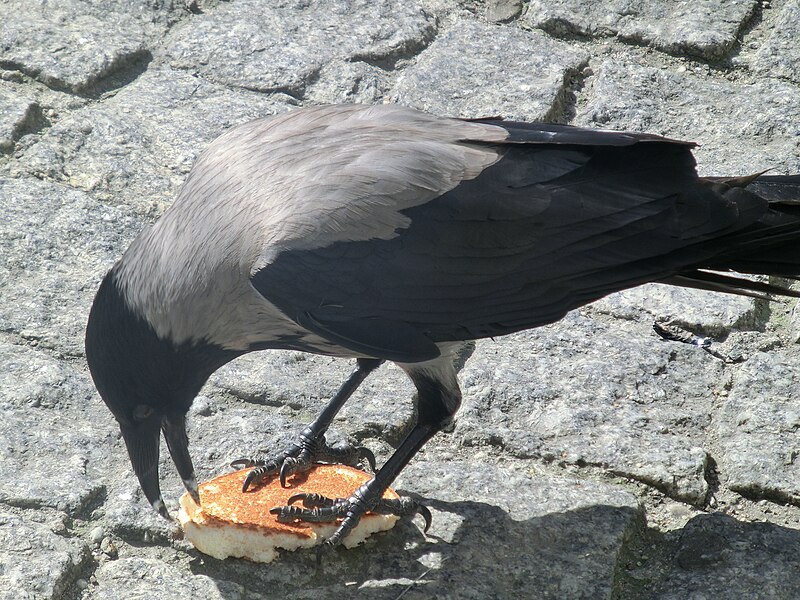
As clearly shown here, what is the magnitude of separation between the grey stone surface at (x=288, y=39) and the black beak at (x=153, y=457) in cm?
223

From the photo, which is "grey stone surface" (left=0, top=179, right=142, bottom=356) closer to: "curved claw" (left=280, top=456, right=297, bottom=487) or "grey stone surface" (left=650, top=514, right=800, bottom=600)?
"curved claw" (left=280, top=456, right=297, bottom=487)

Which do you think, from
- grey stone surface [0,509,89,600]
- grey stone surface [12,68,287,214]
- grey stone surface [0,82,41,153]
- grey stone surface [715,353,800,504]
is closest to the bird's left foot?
grey stone surface [0,509,89,600]

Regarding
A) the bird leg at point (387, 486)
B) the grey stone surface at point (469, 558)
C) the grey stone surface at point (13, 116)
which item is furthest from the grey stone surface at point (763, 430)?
the grey stone surface at point (13, 116)

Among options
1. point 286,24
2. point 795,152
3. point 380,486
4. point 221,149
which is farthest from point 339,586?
point 286,24

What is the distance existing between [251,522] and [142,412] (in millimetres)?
459

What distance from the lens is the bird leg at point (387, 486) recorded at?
3.25 m

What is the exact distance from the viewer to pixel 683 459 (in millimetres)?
3463

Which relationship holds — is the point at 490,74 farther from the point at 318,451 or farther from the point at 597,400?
the point at 318,451

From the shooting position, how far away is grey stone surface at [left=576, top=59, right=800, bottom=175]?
468cm

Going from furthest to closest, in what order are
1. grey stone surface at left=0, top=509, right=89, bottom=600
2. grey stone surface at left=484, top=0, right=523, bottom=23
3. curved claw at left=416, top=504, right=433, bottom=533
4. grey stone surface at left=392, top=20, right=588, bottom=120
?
grey stone surface at left=484, top=0, right=523, bottom=23 → grey stone surface at left=392, top=20, right=588, bottom=120 → curved claw at left=416, top=504, right=433, bottom=533 → grey stone surface at left=0, top=509, right=89, bottom=600

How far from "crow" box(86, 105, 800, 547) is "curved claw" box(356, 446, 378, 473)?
27 cm

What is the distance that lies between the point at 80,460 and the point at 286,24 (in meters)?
2.75

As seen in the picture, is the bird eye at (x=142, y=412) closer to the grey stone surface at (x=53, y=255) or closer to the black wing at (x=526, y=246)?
the black wing at (x=526, y=246)

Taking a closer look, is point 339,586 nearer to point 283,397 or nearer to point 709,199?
point 283,397
